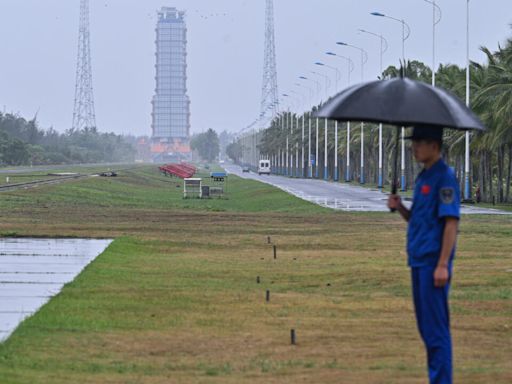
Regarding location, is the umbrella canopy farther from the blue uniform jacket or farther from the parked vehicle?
the parked vehicle

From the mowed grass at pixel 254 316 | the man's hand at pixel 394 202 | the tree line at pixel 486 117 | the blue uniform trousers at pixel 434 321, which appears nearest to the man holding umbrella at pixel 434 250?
the blue uniform trousers at pixel 434 321

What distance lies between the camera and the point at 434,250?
1027 centimetres

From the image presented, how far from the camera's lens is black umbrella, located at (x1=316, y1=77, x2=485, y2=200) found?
34.3 feet

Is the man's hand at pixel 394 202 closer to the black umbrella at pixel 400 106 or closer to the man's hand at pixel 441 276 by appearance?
the black umbrella at pixel 400 106

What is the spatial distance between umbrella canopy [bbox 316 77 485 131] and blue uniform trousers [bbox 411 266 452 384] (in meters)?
1.15

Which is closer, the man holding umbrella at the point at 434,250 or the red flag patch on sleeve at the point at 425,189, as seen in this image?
the man holding umbrella at the point at 434,250

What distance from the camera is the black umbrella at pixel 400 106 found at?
10461 millimetres

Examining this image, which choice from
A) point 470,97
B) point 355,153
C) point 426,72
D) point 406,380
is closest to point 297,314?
point 406,380

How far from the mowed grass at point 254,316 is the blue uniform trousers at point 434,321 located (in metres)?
1.50

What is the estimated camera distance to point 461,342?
1455 centimetres

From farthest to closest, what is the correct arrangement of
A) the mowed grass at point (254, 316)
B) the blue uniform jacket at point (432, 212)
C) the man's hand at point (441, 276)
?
the mowed grass at point (254, 316) < the blue uniform jacket at point (432, 212) < the man's hand at point (441, 276)

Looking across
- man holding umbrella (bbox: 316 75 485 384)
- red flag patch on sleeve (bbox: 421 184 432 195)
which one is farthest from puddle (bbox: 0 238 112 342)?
red flag patch on sleeve (bbox: 421 184 432 195)

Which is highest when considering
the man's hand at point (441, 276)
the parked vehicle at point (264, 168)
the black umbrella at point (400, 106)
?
the black umbrella at point (400, 106)

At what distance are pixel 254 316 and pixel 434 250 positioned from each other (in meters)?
6.71
